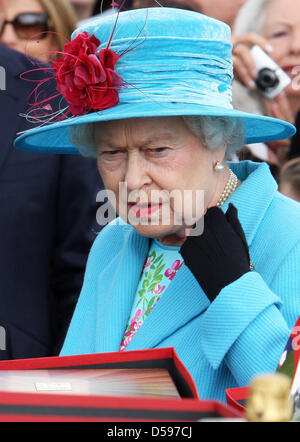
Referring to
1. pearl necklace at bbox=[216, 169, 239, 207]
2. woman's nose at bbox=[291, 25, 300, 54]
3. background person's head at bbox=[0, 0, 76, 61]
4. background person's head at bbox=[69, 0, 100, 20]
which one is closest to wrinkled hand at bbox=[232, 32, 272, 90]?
woman's nose at bbox=[291, 25, 300, 54]

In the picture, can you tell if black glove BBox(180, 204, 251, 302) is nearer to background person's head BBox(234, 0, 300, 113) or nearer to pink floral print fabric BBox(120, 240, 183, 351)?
pink floral print fabric BBox(120, 240, 183, 351)

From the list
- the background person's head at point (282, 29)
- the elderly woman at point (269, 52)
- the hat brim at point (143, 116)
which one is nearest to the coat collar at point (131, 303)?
the hat brim at point (143, 116)

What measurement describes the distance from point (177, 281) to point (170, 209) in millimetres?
183

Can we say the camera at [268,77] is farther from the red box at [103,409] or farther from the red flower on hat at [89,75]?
the red box at [103,409]

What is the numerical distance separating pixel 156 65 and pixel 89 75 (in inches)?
6.7

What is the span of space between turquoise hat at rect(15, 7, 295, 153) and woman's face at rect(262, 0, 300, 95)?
4.16ft

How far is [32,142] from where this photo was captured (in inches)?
87.3

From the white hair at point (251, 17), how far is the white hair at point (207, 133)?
130 cm

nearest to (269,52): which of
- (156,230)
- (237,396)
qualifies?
(156,230)

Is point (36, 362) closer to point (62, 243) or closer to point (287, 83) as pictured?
point (62, 243)

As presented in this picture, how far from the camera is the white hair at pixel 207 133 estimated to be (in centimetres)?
178

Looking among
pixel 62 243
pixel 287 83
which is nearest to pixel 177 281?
pixel 62 243

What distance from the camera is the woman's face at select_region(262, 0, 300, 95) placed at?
3023 mm

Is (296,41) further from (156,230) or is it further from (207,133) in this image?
(156,230)
